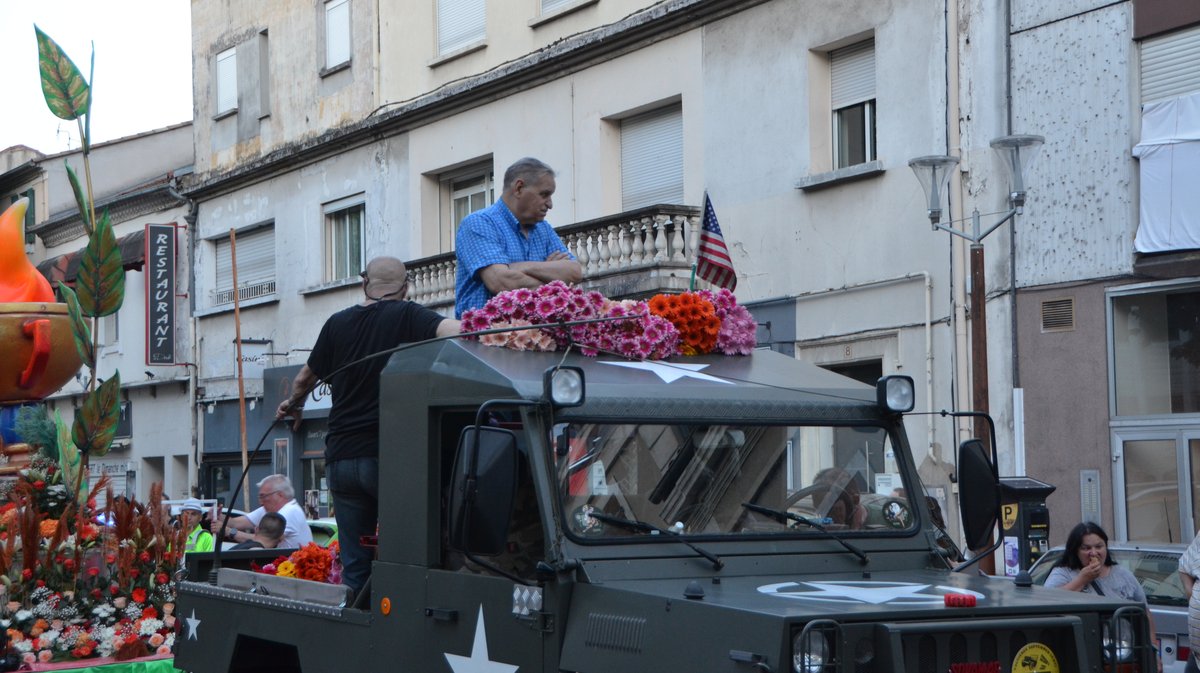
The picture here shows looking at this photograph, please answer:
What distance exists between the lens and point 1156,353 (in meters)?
14.7

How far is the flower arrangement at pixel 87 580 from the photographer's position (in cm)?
936

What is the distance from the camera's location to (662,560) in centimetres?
520

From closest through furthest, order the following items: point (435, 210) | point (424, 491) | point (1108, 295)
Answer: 1. point (424, 491)
2. point (1108, 295)
3. point (435, 210)

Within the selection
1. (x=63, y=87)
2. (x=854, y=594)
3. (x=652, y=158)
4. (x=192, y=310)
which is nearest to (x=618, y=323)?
(x=854, y=594)

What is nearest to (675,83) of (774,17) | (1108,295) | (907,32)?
(774,17)

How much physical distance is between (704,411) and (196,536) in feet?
24.7

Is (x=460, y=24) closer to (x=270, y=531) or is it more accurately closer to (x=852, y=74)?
(x=852, y=74)

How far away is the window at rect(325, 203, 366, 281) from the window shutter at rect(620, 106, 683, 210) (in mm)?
6789

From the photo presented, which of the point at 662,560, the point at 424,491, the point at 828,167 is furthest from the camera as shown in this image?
the point at 828,167

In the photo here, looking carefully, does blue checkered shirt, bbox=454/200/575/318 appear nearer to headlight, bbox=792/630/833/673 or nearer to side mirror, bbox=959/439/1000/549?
side mirror, bbox=959/439/1000/549

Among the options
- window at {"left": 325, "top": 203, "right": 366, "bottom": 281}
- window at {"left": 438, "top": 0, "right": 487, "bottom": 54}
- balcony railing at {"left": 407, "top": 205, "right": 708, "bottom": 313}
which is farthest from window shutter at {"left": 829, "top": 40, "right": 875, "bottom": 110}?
window at {"left": 325, "top": 203, "right": 366, "bottom": 281}

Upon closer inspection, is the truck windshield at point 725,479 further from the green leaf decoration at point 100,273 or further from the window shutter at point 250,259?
the window shutter at point 250,259

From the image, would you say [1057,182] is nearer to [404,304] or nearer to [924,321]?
[924,321]

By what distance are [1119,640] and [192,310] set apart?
27192mm
